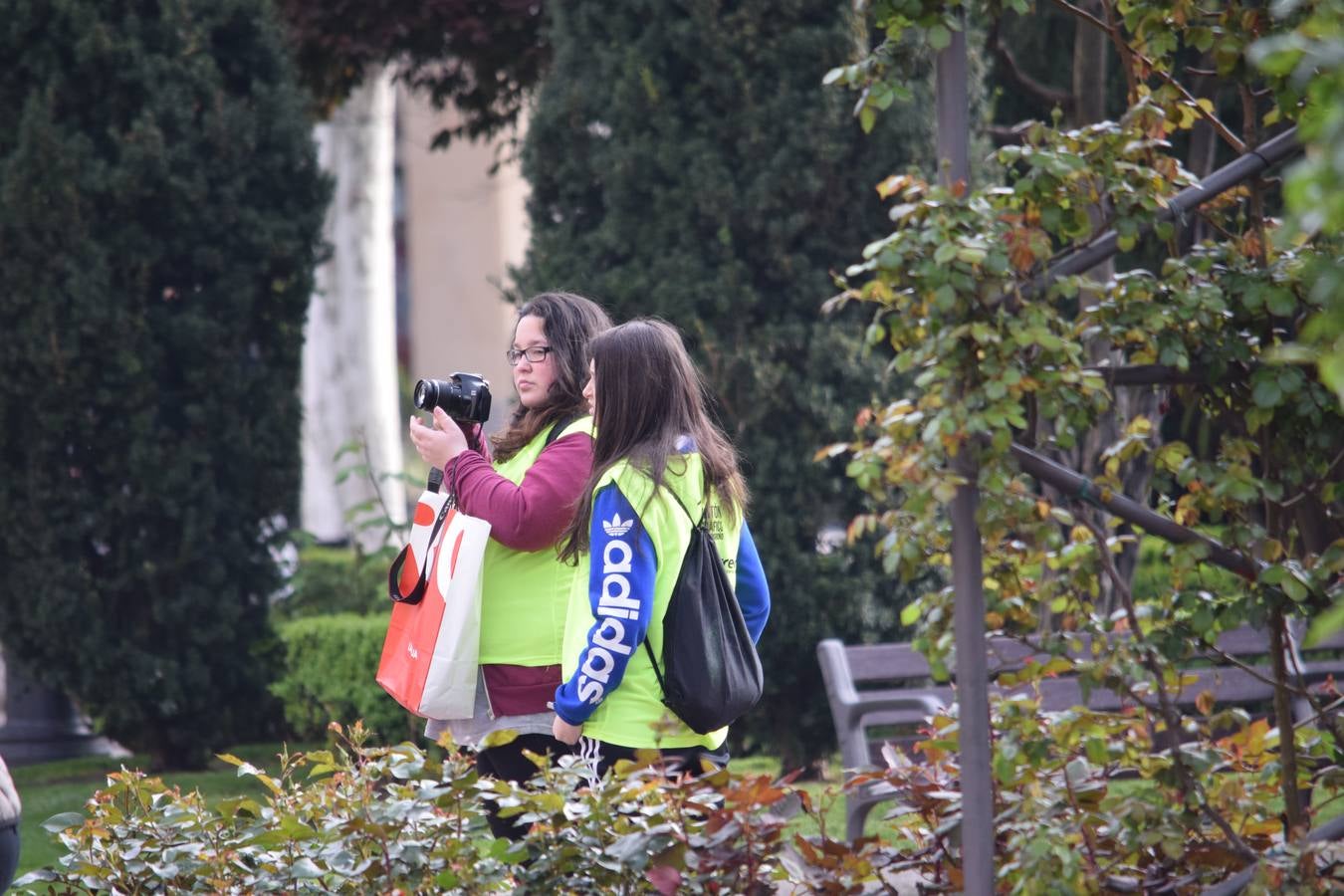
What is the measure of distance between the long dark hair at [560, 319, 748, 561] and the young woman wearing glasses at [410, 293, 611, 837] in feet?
0.43

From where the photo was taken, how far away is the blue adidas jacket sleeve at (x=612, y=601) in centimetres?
308

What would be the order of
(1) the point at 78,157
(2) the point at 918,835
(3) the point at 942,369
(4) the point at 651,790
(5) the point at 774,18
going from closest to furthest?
(3) the point at 942,369, (4) the point at 651,790, (2) the point at 918,835, (5) the point at 774,18, (1) the point at 78,157

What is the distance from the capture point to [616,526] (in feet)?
10.2

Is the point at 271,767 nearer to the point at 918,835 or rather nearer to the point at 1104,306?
the point at 918,835

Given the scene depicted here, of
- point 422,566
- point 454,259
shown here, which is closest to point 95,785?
point 422,566

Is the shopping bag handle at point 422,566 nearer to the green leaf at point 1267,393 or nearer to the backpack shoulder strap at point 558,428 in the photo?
the backpack shoulder strap at point 558,428

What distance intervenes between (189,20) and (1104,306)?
565cm

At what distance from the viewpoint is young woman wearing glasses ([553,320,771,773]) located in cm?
309

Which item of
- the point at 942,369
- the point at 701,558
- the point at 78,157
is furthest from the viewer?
the point at 78,157

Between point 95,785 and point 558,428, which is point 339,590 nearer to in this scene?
point 95,785

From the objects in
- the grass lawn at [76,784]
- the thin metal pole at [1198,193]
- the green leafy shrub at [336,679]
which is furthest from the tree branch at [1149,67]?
the green leafy shrub at [336,679]

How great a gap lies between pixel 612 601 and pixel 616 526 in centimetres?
15

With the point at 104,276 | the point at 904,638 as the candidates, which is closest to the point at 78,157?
the point at 104,276

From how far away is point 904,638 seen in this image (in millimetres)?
6645
